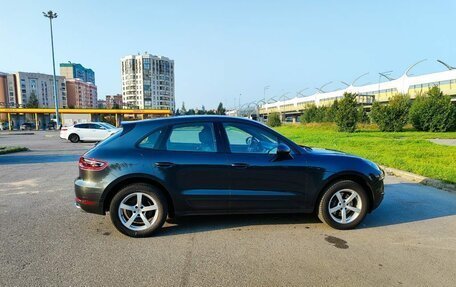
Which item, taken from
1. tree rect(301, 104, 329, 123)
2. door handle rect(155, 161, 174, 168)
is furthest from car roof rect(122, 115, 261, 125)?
tree rect(301, 104, 329, 123)

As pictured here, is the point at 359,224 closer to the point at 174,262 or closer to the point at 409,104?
the point at 174,262

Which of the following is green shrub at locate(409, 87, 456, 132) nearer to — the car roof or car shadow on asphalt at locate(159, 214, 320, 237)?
car shadow on asphalt at locate(159, 214, 320, 237)

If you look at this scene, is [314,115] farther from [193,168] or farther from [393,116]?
[193,168]

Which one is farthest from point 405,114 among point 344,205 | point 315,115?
point 344,205

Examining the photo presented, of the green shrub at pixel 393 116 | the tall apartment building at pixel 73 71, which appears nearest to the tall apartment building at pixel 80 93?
the tall apartment building at pixel 73 71

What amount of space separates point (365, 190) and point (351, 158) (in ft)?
1.72

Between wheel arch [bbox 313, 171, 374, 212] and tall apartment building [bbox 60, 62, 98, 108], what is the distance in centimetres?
11657

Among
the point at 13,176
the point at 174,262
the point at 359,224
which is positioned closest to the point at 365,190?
the point at 359,224

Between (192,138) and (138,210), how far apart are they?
3.88 feet

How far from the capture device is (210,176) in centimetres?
393

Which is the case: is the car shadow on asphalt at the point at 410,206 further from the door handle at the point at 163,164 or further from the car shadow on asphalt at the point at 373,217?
the door handle at the point at 163,164

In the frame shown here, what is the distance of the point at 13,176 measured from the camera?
7.89 metres

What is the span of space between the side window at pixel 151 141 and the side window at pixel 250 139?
93cm

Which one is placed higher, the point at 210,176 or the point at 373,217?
the point at 210,176
